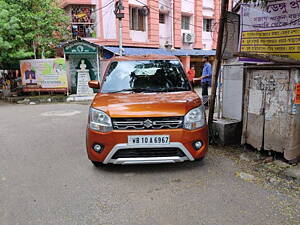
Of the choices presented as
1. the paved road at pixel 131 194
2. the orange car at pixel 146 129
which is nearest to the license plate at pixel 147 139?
the orange car at pixel 146 129

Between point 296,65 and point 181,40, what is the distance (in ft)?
53.2

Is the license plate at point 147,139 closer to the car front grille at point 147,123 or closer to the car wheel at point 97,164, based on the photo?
the car front grille at point 147,123

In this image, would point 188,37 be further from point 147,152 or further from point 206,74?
point 147,152

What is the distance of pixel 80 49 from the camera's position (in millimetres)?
14078

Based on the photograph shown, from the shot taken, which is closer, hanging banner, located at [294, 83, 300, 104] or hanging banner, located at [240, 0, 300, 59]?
hanging banner, located at [294, 83, 300, 104]

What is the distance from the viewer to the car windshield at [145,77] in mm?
4359

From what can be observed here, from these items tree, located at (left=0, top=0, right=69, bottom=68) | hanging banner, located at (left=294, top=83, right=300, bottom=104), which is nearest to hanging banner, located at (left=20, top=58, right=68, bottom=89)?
tree, located at (left=0, top=0, right=69, bottom=68)

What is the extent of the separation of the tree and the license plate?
1117cm

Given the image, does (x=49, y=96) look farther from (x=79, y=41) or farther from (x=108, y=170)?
(x=108, y=170)

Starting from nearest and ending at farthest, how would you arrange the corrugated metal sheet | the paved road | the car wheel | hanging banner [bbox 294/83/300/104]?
the paved road < hanging banner [bbox 294/83/300/104] < the car wheel < the corrugated metal sheet

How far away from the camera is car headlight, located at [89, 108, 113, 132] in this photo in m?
3.51

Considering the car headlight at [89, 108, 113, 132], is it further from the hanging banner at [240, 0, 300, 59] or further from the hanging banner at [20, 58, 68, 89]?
the hanging banner at [20, 58, 68, 89]

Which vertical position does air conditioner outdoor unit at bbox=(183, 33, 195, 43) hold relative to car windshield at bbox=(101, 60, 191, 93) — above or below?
above

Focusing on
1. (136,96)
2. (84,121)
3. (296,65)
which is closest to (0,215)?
(136,96)
